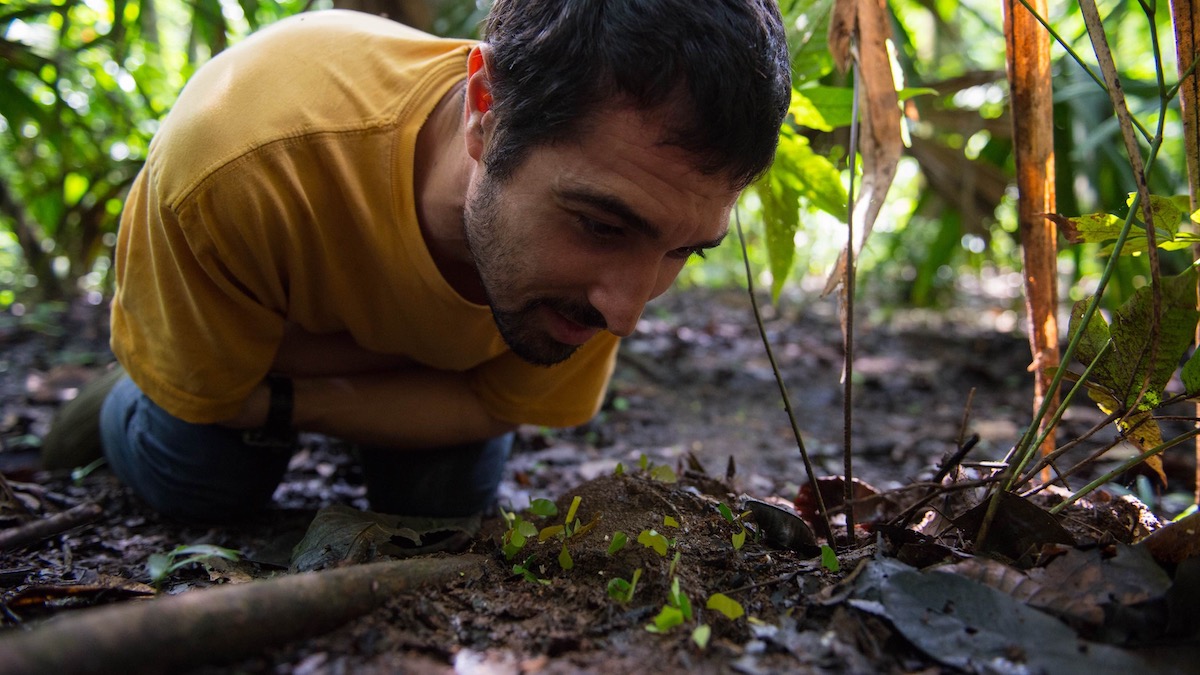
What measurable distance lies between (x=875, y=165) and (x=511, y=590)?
112cm

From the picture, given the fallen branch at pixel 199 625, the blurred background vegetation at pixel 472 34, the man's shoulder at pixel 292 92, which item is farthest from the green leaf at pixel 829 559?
the man's shoulder at pixel 292 92

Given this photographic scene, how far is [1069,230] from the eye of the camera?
1328 millimetres

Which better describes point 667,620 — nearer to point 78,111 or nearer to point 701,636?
point 701,636

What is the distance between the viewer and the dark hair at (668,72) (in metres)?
1.30

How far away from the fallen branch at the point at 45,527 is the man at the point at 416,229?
1.04ft

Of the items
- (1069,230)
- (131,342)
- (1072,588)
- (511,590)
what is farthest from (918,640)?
(131,342)

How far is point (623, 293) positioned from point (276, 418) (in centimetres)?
122

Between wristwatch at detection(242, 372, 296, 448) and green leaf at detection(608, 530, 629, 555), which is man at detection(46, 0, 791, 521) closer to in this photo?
wristwatch at detection(242, 372, 296, 448)

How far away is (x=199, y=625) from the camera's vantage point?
0.86 m

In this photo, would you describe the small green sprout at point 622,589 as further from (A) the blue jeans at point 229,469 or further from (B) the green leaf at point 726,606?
(A) the blue jeans at point 229,469

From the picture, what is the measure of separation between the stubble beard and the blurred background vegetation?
583 mm

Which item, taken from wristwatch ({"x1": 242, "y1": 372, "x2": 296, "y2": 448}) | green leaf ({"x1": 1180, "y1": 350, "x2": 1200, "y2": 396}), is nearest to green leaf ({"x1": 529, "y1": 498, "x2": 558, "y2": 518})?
wristwatch ({"x1": 242, "y1": 372, "x2": 296, "y2": 448})

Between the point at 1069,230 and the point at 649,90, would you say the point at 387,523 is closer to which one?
the point at 649,90

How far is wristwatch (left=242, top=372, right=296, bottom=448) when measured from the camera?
2.19 metres
